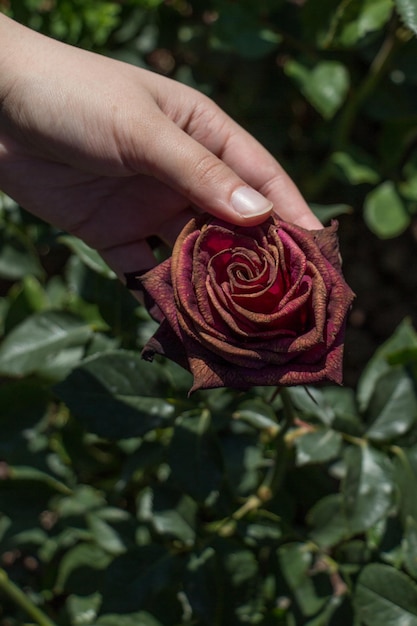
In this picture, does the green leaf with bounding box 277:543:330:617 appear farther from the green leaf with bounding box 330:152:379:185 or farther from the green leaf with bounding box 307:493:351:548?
the green leaf with bounding box 330:152:379:185

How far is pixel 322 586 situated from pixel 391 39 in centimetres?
115

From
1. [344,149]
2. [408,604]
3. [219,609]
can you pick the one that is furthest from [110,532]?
[344,149]

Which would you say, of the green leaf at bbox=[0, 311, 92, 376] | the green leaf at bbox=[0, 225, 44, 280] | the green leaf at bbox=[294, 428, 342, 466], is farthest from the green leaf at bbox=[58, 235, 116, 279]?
the green leaf at bbox=[294, 428, 342, 466]

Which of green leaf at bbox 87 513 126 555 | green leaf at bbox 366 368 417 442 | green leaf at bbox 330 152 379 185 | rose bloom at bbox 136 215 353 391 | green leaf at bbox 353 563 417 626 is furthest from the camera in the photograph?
green leaf at bbox 330 152 379 185

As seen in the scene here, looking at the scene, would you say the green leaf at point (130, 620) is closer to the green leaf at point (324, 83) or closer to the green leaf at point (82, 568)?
the green leaf at point (82, 568)

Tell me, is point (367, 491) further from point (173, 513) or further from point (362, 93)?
point (362, 93)

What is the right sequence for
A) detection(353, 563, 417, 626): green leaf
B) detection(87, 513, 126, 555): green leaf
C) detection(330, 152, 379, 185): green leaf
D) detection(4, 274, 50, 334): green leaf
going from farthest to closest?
detection(330, 152, 379, 185): green leaf
detection(4, 274, 50, 334): green leaf
detection(87, 513, 126, 555): green leaf
detection(353, 563, 417, 626): green leaf

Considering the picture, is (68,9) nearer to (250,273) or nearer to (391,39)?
(391,39)

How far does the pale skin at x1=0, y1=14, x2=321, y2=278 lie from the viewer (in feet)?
3.59

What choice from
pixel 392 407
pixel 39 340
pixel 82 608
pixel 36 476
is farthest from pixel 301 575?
pixel 39 340

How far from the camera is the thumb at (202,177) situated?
0.99 m

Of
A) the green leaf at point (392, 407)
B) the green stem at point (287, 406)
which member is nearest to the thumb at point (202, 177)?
the green stem at point (287, 406)

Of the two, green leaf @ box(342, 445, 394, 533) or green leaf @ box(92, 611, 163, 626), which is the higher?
green leaf @ box(342, 445, 394, 533)

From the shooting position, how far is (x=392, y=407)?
1382 millimetres
